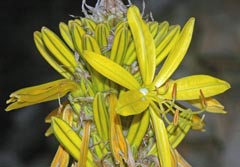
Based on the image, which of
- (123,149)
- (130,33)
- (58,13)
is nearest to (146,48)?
(130,33)

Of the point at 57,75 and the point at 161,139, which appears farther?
the point at 57,75

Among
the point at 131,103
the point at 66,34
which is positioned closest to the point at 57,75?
the point at 66,34

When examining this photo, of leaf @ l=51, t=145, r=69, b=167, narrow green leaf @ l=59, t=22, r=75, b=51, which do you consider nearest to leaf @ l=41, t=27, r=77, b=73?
narrow green leaf @ l=59, t=22, r=75, b=51

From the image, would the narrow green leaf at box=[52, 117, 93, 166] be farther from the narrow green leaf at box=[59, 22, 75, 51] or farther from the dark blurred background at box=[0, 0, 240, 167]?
the dark blurred background at box=[0, 0, 240, 167]

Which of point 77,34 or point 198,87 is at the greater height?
point 77,34

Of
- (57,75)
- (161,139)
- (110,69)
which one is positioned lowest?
(161,139)

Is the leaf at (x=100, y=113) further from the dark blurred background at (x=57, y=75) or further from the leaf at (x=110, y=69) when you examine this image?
the dark blurred background at (x=57, y=75)

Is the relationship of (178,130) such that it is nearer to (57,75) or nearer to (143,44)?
(143,44)

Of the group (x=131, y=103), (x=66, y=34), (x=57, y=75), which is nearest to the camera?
(x=131, y=103)
